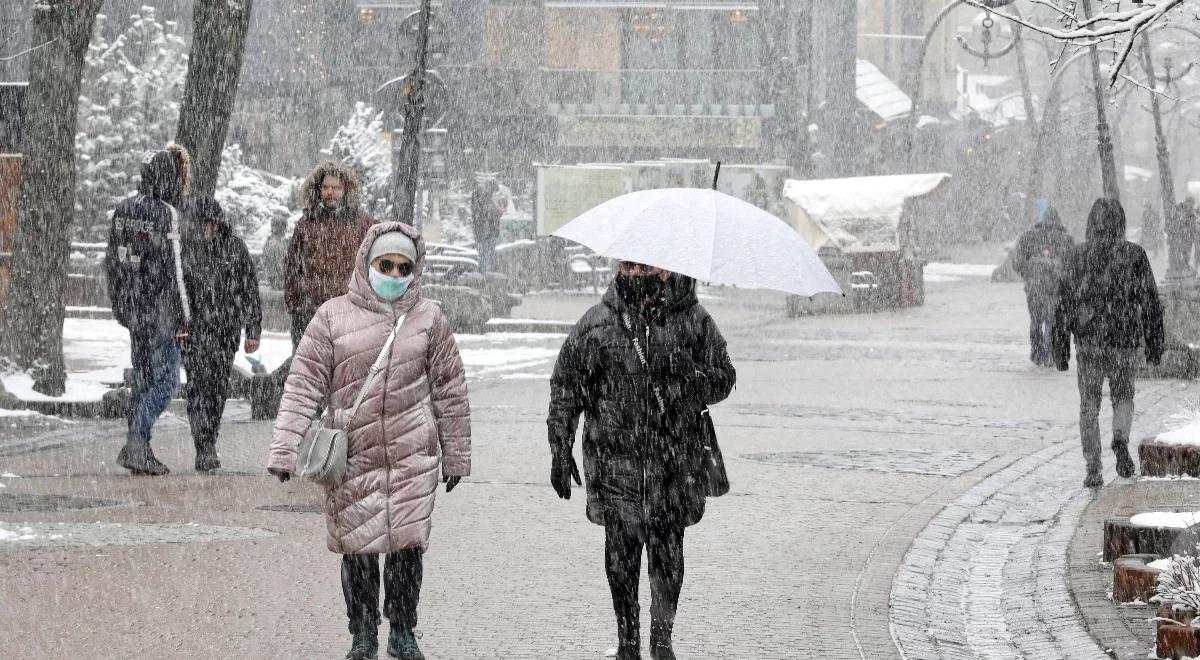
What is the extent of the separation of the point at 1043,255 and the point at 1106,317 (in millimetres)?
9331

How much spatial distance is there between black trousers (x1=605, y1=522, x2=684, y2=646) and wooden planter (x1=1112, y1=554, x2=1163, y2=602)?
1966 mm

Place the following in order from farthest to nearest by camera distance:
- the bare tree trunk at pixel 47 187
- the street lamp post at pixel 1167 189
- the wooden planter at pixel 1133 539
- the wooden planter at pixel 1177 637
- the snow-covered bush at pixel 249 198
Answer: the snow-covered bush at pixel 249 198
the street lamp post at pixel 1167 189
the bare tree trunk at pixel 47 187
the wooden planter at pixel 1133 539
the wooden planter at pixel 1177 637

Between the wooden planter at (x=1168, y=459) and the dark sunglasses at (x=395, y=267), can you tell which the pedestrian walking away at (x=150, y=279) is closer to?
the dark sunglasses at (x=395, y=267)

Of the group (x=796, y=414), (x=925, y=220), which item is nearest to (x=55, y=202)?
(x=796, y=414)

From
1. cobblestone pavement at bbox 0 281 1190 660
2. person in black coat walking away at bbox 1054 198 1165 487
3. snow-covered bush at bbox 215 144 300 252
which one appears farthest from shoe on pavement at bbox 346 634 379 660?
snow-covered bush at bbox 215 144 300 252

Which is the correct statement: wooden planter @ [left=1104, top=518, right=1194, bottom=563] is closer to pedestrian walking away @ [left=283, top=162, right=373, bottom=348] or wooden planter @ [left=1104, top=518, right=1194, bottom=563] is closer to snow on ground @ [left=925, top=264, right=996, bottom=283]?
pedestrian walking away @ [left=283, top=162, right=373, bottom=348]

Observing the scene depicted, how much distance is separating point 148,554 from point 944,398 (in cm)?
986

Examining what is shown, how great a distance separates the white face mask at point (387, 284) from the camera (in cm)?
611

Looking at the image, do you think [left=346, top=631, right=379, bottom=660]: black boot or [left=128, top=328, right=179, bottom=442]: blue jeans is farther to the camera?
[left=128, top=328, right=179, bottom=442]: blue jeans

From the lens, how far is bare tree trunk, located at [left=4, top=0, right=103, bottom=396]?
50.0ft

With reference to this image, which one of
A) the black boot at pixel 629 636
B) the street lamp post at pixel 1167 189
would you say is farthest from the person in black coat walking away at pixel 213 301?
the street lamp post at pixel 1167 189

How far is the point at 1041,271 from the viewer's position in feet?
65.6

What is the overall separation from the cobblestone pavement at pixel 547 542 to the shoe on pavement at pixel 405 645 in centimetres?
19

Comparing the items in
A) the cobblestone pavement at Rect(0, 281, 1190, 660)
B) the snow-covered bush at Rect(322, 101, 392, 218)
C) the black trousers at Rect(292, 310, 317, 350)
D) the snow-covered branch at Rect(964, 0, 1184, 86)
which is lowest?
the cobblestone pavement at Rect(0, 281, 1190, 660)
